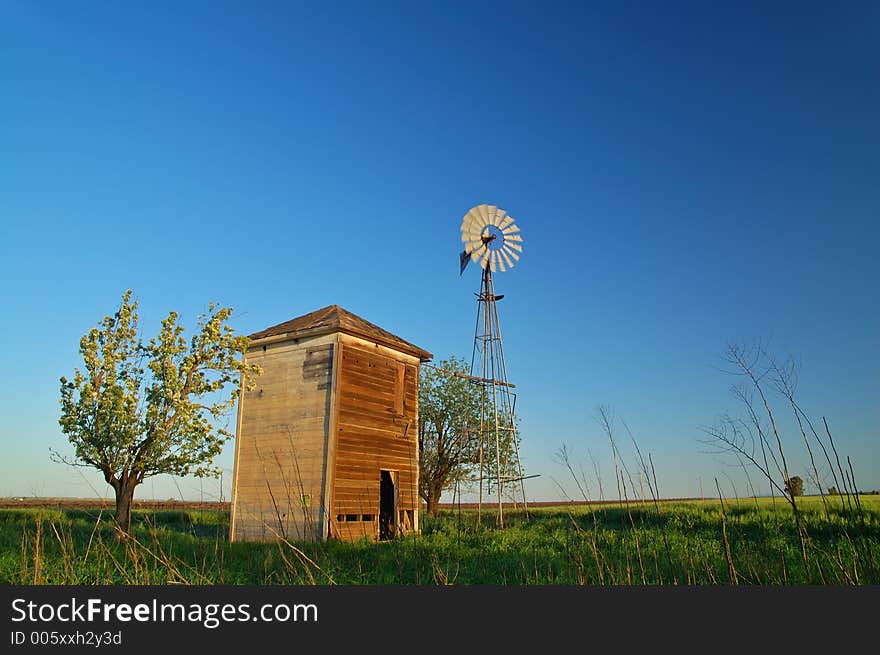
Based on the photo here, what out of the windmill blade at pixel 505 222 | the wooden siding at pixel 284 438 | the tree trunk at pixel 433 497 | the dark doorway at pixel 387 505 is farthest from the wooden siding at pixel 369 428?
the tree trunk at pixel 433 497

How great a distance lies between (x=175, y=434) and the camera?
21.8m

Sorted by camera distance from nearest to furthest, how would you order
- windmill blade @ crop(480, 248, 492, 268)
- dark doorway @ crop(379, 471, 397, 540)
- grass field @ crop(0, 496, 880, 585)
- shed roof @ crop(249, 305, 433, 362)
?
1. grass field @ crop(0, 496, 880, 585)
2. shed roof @ crop(249, 305, 433, 362)
3. dark doorway @ crop(379, 471, 397, 540)
4. windmill blade @ crop(480, 248, 492, 268)

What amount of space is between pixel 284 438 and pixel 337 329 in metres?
4.14

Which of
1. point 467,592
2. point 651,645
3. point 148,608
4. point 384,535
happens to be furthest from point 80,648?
point 384,535

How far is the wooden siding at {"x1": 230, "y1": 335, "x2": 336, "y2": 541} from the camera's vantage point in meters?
18.7

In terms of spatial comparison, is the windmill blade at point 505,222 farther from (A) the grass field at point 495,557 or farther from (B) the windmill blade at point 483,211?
(A) the grass field at point 495,557

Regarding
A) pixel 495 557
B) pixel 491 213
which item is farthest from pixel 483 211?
pixel 495 557

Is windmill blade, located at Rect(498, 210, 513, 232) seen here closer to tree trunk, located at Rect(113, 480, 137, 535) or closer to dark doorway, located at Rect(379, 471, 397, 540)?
dark doorway, located at Rect(379, 471, 397, 540)

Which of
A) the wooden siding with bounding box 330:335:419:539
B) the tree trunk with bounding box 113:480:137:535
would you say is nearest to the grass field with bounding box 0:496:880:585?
the tree trunk with bounding box 113:480:137:535

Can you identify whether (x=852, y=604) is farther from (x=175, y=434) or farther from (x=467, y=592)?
(x=175, y=434)

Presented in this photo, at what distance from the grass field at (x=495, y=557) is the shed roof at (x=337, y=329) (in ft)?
22.8

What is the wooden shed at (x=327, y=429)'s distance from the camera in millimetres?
18578

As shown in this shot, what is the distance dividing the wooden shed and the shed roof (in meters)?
0.05

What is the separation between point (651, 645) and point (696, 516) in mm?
20407
